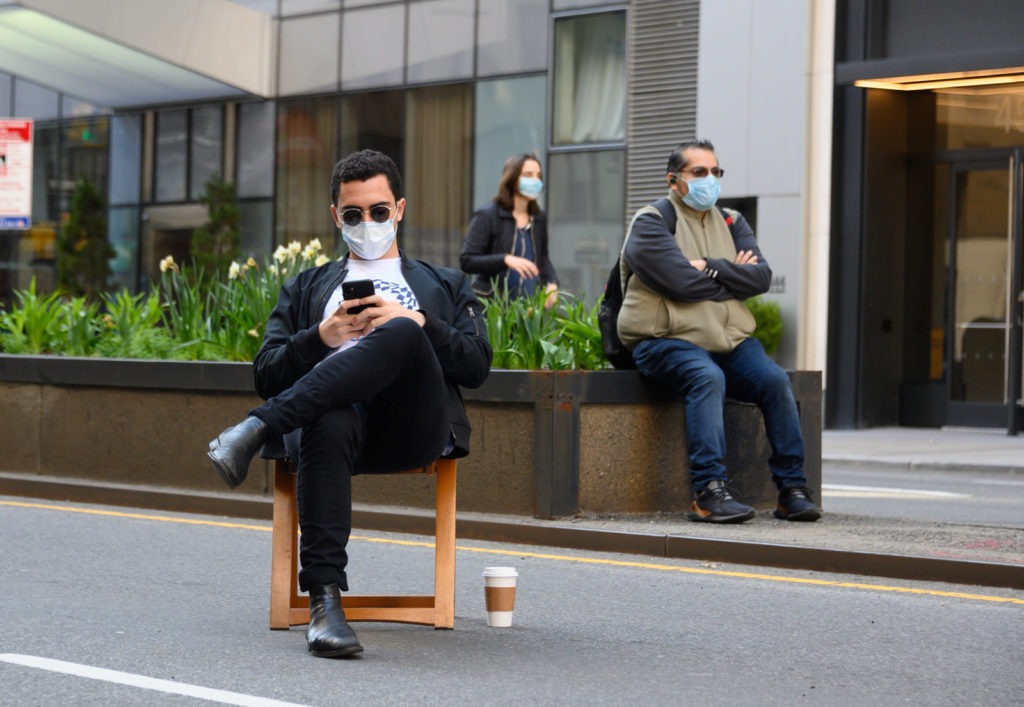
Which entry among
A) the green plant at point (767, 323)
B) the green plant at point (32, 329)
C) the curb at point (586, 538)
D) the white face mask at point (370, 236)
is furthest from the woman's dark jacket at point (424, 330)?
the green plant at point (767, 323)

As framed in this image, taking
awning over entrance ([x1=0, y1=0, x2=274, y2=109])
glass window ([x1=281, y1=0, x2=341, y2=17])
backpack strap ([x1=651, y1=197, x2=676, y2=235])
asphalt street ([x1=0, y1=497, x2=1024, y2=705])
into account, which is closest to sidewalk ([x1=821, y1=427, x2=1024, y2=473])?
backpack strap ([x1=651, y1=197, x2=676, y2=235])

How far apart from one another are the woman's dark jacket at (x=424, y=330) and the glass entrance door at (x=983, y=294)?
1350 cm

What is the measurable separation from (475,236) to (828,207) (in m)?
9.73

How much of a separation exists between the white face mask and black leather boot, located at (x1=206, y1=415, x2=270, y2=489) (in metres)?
0.74

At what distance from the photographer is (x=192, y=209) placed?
27453mm

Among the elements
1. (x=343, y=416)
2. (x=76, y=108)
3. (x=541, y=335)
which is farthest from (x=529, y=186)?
(x=76, y=108)

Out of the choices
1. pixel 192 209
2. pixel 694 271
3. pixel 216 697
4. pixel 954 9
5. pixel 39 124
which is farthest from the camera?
pixel 39 124

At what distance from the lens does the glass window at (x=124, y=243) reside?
2850 centimetres

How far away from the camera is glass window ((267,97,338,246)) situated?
25.7 meters

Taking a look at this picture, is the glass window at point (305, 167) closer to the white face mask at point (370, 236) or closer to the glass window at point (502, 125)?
the glass window at point (502, 125)

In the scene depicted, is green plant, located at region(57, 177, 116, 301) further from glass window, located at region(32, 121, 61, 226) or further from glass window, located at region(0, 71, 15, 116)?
glass window, located at region(0, 71, 15, 116)

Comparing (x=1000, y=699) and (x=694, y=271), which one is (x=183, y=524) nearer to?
(x=694, y=271)

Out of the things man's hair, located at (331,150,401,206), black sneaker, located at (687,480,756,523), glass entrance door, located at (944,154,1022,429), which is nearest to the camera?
man's hair, located at (331,150,401,206)

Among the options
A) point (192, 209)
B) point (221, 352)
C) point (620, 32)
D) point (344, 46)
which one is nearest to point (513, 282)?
→ point (221, 352)
